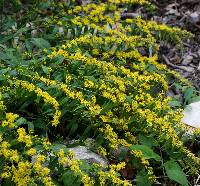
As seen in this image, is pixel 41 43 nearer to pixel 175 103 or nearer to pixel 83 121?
pixel 83 121

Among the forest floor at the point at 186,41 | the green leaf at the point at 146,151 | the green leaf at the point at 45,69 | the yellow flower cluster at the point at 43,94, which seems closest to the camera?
the yellow flower cluster at the point at 43,94

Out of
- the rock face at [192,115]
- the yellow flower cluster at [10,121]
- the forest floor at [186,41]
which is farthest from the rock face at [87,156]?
the forest floor at [186,41]

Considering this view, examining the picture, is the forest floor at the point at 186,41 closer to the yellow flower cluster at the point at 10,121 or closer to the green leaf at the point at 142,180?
the green leaf at the point at 142,180

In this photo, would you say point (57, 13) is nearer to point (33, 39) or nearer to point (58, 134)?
point (33, 39)

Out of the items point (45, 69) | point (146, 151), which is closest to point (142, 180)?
point (146, 151)

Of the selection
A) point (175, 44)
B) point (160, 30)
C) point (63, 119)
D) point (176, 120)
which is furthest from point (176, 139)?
point (175, 44)

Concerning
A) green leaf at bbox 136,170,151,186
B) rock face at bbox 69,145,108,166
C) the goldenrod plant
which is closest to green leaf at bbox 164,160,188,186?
the goldenrod plant
